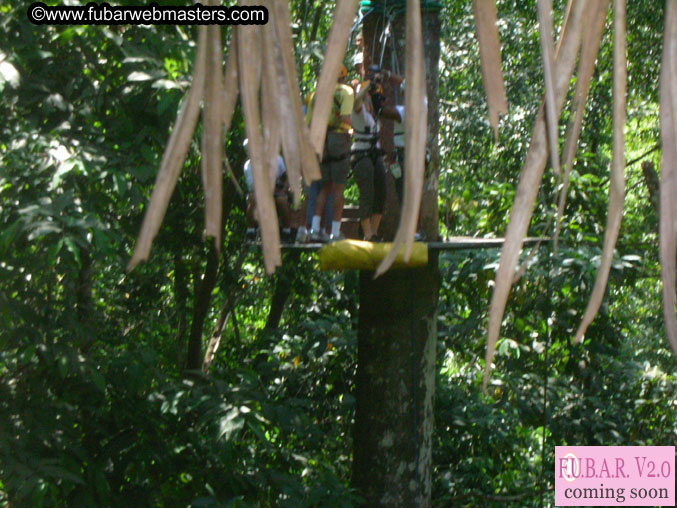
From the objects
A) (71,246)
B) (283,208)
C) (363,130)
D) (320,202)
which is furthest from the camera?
(283,208)

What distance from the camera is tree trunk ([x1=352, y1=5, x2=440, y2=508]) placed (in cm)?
471

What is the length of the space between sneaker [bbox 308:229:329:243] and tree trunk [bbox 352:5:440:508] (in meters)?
0.51

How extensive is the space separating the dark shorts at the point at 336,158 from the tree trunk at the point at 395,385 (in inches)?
23.0

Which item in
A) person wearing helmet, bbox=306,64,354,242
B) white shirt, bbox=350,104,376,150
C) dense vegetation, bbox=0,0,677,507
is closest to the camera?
dense vegetation, bbox=0,0,677,507

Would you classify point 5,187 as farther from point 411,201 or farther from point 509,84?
point 509,84

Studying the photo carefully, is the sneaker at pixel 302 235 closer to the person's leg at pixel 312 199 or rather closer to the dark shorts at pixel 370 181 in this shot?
the person's leg at pixel 312 199

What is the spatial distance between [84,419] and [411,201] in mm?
3254

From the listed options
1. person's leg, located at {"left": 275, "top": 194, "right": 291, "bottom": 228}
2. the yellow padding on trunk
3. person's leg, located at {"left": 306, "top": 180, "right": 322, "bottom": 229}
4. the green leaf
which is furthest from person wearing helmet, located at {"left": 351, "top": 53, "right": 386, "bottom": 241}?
the green leaf

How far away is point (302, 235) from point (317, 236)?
0.08m

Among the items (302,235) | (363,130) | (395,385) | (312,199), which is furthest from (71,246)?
(395,385)

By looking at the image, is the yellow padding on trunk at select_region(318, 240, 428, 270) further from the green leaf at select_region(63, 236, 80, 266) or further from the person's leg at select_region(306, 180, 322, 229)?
the green leaf at select_region(63, 236, 80, 266)

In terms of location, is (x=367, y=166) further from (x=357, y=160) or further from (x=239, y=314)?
(x=239, y=314)

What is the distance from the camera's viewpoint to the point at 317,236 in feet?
14.3

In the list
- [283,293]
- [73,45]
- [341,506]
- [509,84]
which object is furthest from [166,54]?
[509,84]
